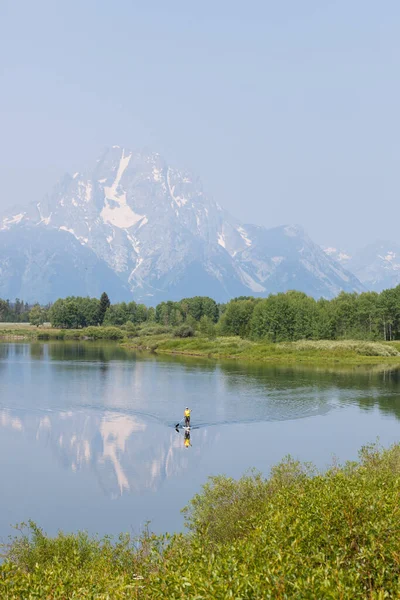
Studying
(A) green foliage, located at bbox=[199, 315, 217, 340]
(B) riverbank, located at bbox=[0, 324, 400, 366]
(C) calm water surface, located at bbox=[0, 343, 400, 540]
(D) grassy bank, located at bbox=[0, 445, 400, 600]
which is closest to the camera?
(D) grassy bank, located at bbox=[0, 445, 400, 600]

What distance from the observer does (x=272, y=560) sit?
46.3 feet

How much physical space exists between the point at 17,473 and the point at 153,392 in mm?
32713

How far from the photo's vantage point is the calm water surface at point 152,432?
3425 cm

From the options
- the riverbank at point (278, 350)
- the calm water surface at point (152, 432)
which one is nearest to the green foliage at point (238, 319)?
the riverbank at point (278, 350)

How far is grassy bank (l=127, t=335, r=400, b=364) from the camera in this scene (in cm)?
11194

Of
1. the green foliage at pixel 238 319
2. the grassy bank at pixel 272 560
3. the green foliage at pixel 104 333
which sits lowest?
the grassy bank at pixel 272 560

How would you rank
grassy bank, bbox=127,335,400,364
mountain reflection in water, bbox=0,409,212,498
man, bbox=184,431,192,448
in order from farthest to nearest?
grassy bank, bbox=127,335,400,364, man, bbox=184,431,192,448, mountain reflection in water, bbox=0,409,212,498

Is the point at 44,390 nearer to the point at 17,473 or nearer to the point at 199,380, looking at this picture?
the point at 199,380

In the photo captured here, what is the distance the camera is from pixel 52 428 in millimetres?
52906

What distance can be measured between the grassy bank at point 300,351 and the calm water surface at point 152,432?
20476mm

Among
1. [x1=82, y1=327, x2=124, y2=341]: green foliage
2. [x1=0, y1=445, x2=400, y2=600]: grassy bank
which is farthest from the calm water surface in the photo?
[x1=82, y1=327, x2=124, y2=341]: green foliage

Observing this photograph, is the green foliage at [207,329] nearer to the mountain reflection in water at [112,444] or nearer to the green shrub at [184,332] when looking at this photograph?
the green shrub at [184,332]

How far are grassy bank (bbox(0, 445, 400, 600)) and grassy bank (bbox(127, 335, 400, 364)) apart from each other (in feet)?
298

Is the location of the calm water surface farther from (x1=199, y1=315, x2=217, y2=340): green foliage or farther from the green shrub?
the green shrub
